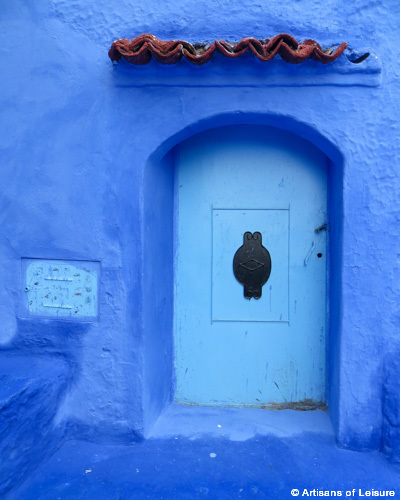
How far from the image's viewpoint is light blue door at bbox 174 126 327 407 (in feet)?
10.3

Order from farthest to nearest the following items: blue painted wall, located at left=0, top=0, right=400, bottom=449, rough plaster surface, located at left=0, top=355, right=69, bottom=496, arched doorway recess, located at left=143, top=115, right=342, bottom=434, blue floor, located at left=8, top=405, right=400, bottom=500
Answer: arched doorway recess, located at left=143, top=115, right=342, bottom=434, blue painted wall, located at left=0, top=0, right=400, bottom=449, blue floor, located at left=8, top=405, right=400, bottom=500, rough plaster surface, located at left=0, top=355, right=69, bottom=496

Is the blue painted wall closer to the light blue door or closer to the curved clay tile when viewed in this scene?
the curved clay tile

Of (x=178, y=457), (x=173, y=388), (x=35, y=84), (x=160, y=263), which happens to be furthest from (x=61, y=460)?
(x=35, y=84)

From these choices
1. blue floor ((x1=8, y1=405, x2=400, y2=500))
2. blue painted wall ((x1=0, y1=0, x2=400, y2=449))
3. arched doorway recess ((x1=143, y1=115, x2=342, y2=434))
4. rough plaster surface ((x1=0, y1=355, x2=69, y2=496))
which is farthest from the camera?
arched doorway recess ((x1=143, y1=115, x2=342, y2=434))

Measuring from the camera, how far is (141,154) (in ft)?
8.75

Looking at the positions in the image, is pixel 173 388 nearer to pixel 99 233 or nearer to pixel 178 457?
pixel 178 457

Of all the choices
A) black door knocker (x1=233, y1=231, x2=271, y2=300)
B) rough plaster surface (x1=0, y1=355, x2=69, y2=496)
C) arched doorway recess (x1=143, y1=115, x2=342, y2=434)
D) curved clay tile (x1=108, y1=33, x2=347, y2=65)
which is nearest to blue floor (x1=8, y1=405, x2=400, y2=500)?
rough plaster surface (x1=0, y1=355, x2=69, y2=496)

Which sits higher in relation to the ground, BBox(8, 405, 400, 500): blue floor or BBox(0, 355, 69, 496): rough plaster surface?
BBox(0, 355, 69, 496): rough plaster surface

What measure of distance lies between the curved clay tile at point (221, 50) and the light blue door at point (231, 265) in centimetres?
74

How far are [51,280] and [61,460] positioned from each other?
1171 millimetres

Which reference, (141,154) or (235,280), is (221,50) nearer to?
(141,154)

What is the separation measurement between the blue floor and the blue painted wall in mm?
150

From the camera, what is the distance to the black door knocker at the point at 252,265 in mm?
3154

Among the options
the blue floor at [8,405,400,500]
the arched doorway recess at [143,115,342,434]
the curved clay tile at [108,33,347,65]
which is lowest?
the blue floor at [8,405,400,500]
